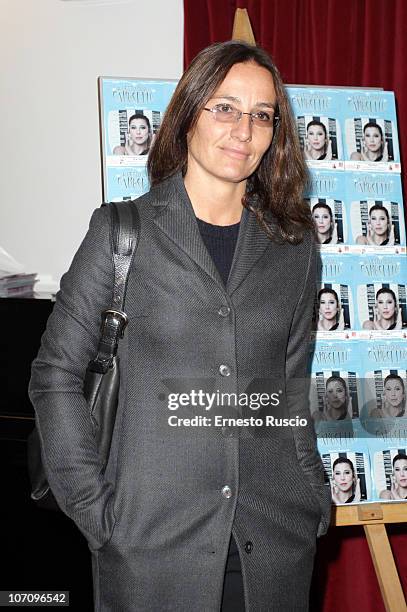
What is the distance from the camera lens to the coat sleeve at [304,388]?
71.1 inches

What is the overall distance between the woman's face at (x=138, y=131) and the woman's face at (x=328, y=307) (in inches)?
28.9

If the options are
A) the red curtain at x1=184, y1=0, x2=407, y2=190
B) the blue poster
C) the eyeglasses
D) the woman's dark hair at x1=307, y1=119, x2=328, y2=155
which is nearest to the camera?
the eyeglasses

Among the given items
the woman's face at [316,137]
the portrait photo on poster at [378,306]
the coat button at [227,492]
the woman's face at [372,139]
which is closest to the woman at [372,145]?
the woman's face at [372,139]

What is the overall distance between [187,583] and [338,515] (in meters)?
1.15

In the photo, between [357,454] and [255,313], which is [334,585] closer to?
[357,454]

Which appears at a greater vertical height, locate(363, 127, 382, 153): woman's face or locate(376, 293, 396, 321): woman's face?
locate(363, 127, 382, 153): woman's face

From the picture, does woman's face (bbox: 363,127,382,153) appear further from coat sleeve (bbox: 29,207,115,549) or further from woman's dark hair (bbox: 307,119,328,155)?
coat sleeve (bbox: 29,207,115,549)

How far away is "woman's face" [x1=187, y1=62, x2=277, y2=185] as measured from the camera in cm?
169

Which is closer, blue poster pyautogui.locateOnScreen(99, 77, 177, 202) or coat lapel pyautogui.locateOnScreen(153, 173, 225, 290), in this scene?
coat lapel pyautogui.locateOnScreen(153, 173, 225, 290)

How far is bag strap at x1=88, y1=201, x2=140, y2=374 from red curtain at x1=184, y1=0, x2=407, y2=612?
2.02 m

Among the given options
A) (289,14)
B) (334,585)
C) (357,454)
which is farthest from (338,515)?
(289,14)

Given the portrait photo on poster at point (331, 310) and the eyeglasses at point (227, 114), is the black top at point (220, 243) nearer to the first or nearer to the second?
the eyeglasses at point (227, 114)

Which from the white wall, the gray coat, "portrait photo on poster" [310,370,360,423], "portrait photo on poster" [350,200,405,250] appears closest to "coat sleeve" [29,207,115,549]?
the gray coat

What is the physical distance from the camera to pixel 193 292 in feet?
5.38
